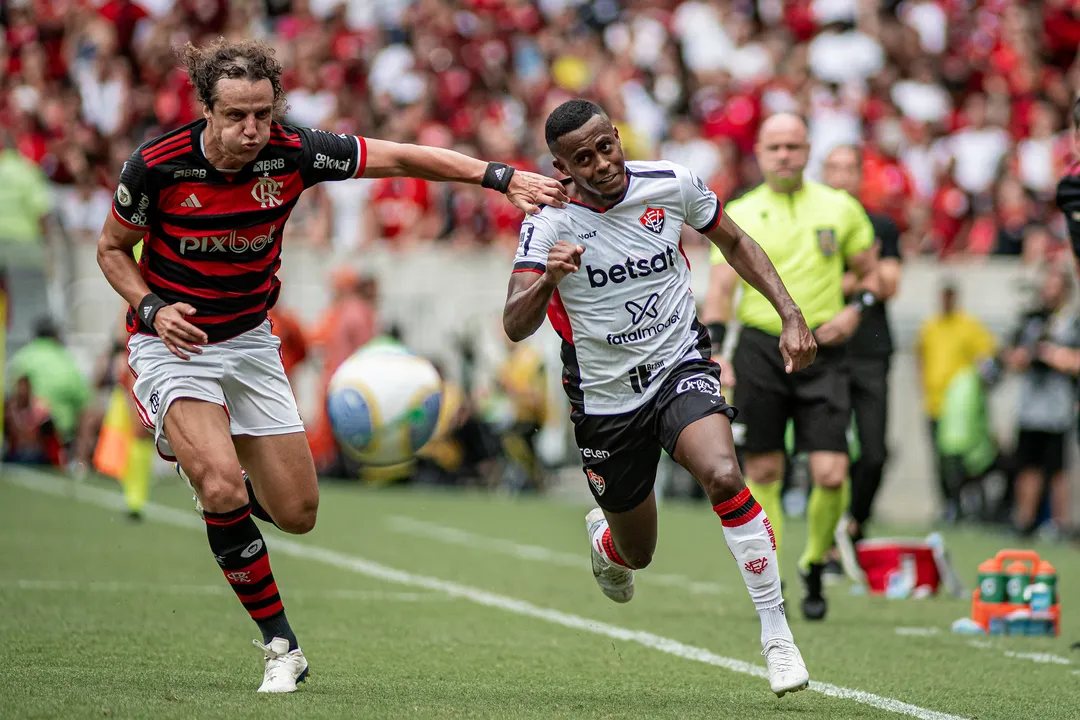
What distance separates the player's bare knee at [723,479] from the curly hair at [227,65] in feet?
7.15

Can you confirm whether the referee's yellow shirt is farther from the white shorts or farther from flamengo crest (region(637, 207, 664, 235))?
the white shorts

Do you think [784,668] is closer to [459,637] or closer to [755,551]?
[755,551]

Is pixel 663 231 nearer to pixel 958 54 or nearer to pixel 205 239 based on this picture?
pixel 205 239

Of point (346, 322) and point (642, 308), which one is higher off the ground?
point (642, 308)

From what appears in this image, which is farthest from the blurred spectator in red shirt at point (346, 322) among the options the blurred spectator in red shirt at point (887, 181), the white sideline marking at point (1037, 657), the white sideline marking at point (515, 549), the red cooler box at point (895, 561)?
the white sideline marking at point (1037, 657)

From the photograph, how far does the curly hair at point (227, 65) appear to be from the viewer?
597 cm

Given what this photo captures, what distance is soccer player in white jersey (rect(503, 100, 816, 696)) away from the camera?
Answer: 609 centimetres

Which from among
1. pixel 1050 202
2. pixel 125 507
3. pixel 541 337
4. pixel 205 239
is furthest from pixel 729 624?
pixel 1050 202

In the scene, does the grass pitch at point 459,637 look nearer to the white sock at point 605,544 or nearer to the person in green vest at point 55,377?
the white sock at point 605,544

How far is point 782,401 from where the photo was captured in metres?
8.82

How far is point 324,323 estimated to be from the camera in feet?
59.9

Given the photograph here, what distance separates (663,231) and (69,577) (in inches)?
202

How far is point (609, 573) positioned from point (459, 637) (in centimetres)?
94

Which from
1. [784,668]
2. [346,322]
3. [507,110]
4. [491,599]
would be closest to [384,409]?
[491,599]
